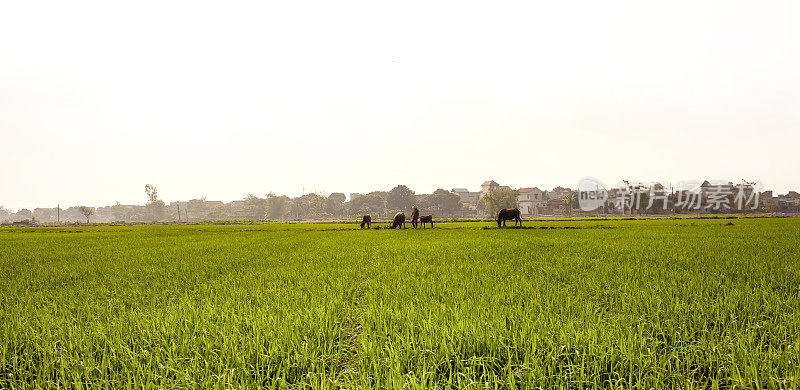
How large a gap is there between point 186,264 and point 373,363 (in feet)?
26.9

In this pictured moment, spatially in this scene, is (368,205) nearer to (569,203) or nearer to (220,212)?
(569,203)

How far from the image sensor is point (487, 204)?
82.1m

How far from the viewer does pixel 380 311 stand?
395 centimetres

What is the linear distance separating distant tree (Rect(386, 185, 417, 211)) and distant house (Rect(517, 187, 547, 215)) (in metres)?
35.7

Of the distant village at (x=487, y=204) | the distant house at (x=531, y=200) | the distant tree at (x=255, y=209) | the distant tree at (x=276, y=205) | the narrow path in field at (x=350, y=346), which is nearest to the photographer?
the narrow path in field at (x=350, y=346)

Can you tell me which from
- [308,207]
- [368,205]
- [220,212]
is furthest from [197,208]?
[368,205]

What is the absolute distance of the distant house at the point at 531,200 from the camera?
108 m

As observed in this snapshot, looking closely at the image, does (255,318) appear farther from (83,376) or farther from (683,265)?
(683,265)

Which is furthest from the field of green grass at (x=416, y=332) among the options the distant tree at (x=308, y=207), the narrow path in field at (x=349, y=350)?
the distant tree at (x=308, y=207)

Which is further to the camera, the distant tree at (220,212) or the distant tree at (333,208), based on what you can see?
the distant tree at (220,212)

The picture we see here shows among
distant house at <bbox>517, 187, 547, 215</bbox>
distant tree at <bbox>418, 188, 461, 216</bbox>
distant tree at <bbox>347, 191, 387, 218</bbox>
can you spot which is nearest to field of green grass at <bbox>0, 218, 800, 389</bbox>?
distant tree at <bbox>418, 188, 461, 216</bbox>

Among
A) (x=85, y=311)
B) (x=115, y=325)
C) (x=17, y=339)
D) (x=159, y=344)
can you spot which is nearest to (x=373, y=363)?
(x=159, y=344)

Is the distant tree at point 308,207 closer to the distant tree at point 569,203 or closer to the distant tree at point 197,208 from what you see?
the distant tree at point 197,208

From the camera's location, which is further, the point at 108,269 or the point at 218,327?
the point at 108,269
